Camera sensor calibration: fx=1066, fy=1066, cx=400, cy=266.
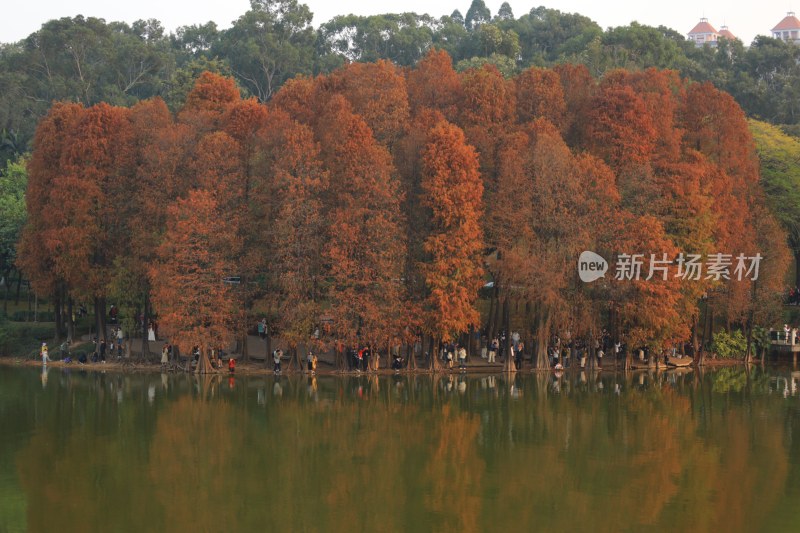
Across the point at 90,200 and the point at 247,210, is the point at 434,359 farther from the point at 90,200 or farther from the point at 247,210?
the point at 90,200

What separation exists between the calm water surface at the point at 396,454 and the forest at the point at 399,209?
4.17 metres

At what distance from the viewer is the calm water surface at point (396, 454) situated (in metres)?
26.5

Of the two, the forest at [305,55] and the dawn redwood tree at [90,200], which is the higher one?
the forest at [305,55]

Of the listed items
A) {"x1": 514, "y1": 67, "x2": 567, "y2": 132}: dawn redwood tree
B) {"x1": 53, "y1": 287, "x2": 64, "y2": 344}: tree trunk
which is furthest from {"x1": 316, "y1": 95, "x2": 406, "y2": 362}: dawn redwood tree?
{"x1": 53, "y1": 287, "x2": 64, "y2": 344}: tree trunk

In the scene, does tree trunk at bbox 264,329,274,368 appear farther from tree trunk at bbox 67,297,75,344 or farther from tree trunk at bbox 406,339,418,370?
tree trunk at bbox 67,297,75,344

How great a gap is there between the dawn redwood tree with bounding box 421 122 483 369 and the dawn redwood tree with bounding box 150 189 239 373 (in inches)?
382

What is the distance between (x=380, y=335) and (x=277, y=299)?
215 inches

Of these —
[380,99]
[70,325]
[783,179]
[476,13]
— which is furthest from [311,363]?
[476,13]

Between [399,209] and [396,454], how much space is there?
20868 mm

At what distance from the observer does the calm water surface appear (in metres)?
26.5

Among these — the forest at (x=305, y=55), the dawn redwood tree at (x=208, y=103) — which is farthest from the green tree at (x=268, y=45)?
the dawn redwood tree at (x=208, y=103)

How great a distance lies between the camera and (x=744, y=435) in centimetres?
3722

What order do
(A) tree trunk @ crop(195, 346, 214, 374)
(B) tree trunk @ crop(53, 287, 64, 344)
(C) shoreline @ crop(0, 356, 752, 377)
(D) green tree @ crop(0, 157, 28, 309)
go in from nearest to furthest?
(A) tree trunk @ crop(195, 346, 214, 374)
(C) shoreline @ crop(0, 356, 752, 377)
(B) tree trunk @ crop(53, 287, 64, 344)
(D) green tree @ crop(0, 157, 28, 309)

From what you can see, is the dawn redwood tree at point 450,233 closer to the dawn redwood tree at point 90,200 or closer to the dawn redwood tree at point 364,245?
the dawn redwood tree at point 364,245
